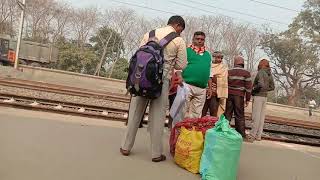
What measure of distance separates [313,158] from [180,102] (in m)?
2.68

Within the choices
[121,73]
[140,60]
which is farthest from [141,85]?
[121,73]

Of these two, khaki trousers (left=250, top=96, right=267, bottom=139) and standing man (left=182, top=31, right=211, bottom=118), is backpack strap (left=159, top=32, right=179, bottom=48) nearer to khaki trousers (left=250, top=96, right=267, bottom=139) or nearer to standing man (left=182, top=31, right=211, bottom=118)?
standing man (left=182, top=31, right=211, bottom=118)

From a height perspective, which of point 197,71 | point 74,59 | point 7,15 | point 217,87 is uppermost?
point 7,15

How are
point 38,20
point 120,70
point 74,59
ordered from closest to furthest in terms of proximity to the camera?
point 74,59, point 120,70, point 38,20

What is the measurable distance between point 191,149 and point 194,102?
191cm

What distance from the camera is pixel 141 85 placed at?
479 centimetres

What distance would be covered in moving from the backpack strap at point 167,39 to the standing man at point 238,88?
2875 millimetres

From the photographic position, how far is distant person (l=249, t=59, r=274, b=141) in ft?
27.6

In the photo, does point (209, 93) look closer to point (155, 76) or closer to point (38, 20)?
point (155, 76)

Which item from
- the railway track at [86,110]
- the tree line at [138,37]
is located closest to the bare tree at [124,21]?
the tree line at [138,37]

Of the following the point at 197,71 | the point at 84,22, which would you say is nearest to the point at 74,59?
the point at 84,22

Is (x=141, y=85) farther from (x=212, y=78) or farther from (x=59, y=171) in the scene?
(x=212, y=78)

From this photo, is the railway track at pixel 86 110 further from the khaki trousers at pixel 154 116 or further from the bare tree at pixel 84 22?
the bare tree at pixel 84 22

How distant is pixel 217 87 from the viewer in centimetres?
749
